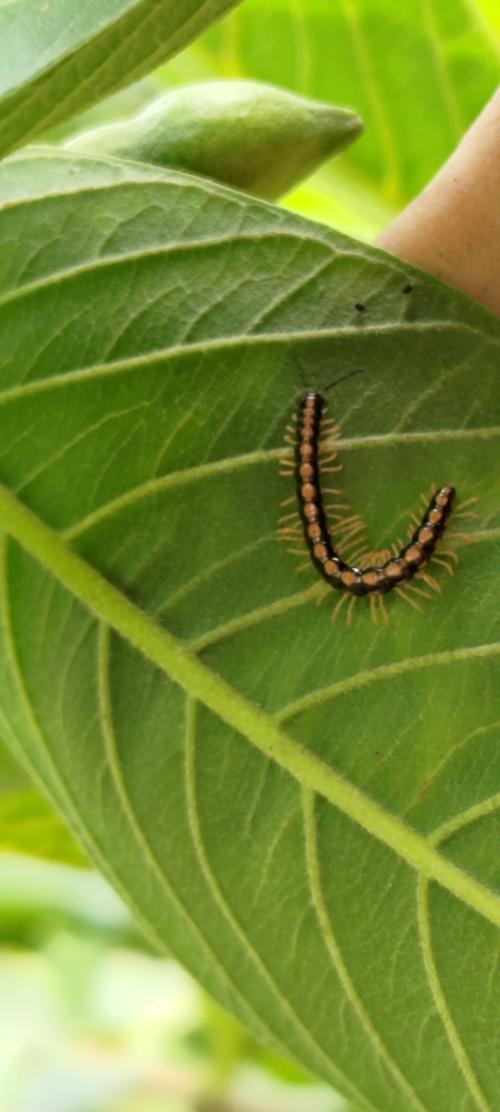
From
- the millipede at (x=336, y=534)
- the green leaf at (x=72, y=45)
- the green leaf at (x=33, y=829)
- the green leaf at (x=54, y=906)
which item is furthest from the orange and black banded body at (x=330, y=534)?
the green leaf at (x=54, y=906)

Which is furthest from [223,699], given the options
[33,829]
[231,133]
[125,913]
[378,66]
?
[125,913]

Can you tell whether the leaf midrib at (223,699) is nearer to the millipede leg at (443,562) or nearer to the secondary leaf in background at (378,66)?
the millipede leg at (443,562)

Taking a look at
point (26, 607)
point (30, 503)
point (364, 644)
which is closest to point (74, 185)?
point (30, 503)

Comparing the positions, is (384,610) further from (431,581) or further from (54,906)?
(54,906)

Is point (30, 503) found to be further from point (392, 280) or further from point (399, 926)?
point (399, 926)

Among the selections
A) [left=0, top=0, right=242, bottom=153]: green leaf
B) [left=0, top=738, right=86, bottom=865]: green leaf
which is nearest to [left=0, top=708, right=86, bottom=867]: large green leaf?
[left=0, top=738, right=86, bottom=865]: green leaf

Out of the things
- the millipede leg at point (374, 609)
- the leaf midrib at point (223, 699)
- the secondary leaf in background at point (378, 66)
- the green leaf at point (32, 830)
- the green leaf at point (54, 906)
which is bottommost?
the leaf midrib at point (223, 699)

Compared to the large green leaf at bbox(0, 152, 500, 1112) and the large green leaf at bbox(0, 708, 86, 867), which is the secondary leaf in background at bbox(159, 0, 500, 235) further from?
the large green leaf at bbox(0, 708, 86, 867)
